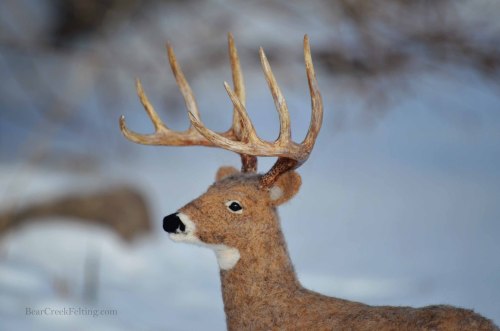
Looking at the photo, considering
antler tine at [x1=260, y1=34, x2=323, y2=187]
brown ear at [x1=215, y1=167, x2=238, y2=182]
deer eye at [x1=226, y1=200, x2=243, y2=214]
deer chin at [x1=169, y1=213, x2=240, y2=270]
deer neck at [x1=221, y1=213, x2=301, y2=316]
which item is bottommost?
deer neck at [x1=221, y1=213, x2=301, y2=316]

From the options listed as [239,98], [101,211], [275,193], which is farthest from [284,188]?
[101,211]

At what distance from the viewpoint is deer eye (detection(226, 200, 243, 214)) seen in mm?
1935

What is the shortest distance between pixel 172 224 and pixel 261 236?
24 cm

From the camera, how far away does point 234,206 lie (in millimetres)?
1938

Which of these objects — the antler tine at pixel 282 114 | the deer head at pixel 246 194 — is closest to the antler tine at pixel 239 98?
the deer head at pixel 246 194

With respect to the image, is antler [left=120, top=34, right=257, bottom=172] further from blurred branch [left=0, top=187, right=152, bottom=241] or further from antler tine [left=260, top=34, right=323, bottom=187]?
blurred branch [left=0, top=187, right=152, bottom=241]

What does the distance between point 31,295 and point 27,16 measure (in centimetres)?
223

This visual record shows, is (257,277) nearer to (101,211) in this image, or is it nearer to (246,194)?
(246,194)

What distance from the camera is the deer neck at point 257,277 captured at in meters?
1.91

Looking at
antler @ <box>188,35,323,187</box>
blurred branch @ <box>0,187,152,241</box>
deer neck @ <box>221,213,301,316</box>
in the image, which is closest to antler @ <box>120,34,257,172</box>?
antler @ <box>188,35,323,187</box>

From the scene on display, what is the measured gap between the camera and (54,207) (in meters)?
6.38

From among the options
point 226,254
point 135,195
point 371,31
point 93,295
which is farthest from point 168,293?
point 226,254

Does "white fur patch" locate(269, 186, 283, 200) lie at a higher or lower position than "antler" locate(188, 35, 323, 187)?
lower

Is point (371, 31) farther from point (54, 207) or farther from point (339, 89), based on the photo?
point (54, 207)
